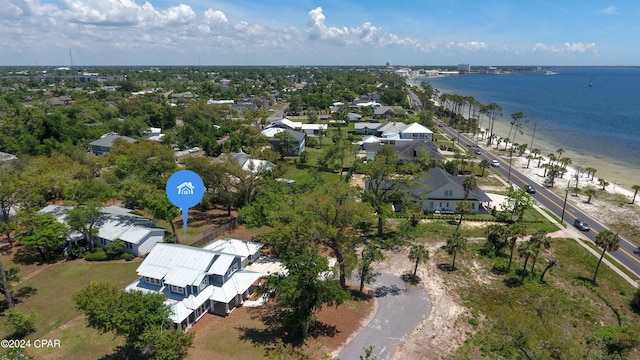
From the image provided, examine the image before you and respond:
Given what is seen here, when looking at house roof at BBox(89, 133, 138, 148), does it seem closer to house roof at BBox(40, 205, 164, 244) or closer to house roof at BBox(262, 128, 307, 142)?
house roof at BBox(262, 128, 307, 142)

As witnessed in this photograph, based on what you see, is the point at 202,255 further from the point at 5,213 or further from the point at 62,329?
the point at 5,213

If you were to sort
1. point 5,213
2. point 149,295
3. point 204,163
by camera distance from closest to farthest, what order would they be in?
1. point 149,295
2. point 5,213
3. point 204,163

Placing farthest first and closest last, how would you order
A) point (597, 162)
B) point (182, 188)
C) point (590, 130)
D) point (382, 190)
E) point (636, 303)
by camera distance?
point (590, 130), point (597, 162), point (382, 190), point (182, 188), point (636, 303)

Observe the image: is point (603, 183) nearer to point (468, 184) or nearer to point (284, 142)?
point (468, 184)

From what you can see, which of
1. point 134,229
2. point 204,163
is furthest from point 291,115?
point 134,229

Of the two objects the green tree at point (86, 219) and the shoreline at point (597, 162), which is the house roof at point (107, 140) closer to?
the green tree at point (86, 219)

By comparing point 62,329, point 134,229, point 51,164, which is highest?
point 51,164

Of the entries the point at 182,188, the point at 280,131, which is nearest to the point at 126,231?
the point at 182,188
